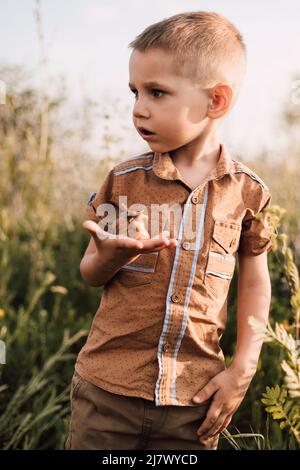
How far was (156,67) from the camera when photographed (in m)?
1.45

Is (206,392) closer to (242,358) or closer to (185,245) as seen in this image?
(242,358)

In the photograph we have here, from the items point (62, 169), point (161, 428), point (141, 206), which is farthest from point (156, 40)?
point (62, 169)

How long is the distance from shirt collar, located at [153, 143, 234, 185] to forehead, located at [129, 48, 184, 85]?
0.68 ft

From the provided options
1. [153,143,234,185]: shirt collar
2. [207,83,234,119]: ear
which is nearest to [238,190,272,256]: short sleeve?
[153,143,234,185]: shirt collar

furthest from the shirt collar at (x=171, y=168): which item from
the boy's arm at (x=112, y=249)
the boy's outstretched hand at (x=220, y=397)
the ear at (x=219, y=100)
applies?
the boy's outstretched hand at (x=220, y=397)

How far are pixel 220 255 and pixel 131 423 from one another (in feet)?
1.70

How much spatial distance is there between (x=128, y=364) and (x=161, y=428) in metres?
0.20

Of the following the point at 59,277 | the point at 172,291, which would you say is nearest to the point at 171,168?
the point at 172,291

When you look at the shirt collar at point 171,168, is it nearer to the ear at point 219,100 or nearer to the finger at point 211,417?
the ear at point 219,100

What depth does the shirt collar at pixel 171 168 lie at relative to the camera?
1531 mm

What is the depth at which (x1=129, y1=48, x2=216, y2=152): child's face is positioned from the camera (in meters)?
1.45

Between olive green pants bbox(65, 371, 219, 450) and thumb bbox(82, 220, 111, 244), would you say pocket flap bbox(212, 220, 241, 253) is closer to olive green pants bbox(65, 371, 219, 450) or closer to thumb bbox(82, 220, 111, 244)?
thumb bbox(82, 220, 111, 244)

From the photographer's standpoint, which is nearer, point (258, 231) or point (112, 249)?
point (112, 249)
